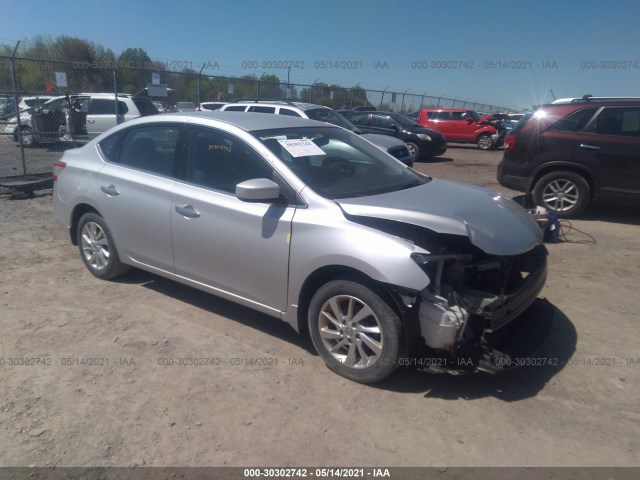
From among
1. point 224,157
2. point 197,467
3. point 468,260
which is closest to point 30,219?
point 224,157

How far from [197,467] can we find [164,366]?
1097mm

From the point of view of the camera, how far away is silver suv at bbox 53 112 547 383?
3.19m

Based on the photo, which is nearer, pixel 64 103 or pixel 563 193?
pixel 563 193

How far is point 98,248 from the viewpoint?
16.7ft

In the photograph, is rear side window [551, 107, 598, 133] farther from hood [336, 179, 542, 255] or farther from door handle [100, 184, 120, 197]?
door handle [100, 184, 120, 197]

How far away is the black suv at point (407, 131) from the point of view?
16203mm

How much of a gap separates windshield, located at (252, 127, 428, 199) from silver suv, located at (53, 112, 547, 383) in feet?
0.05

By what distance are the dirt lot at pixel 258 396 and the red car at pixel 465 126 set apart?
18.1 m

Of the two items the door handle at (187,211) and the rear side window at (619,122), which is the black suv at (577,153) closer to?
the rear side window at (619,122)

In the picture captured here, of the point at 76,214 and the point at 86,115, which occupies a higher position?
the point at 86,115

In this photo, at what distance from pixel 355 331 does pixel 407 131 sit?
46.4 feet

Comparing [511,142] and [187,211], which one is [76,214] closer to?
[187,211]

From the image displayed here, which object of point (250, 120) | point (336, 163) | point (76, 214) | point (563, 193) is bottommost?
point (76, 214)

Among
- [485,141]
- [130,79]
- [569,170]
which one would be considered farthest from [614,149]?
[130,79]
